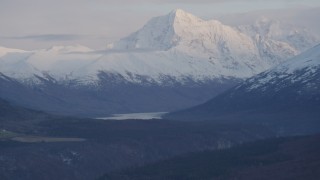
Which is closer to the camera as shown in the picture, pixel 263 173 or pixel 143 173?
pixel 263 173

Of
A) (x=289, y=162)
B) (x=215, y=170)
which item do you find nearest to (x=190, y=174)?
(x=215, y=170)

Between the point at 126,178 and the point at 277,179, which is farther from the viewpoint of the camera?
the point at 126,178

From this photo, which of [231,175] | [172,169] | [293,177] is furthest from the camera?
[172,169]

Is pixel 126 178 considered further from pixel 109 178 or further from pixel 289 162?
pixel 289 162

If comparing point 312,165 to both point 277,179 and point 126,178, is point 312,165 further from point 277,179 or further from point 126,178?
point 126,178

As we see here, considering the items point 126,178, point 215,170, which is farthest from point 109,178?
point 215,170

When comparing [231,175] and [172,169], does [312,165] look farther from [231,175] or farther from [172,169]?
[172,169]

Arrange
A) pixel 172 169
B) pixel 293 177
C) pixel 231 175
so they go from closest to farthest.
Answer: pixel 293 177 < pixel 231 175 < pixel 172 169
